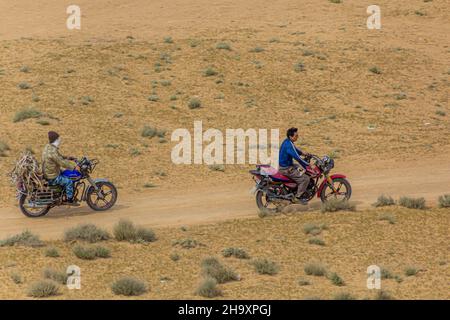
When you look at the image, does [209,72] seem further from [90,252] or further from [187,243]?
[90,252]

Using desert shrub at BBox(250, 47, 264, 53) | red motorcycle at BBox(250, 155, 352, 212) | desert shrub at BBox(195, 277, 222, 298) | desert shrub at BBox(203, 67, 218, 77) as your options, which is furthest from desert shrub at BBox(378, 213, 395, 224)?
desert shrub at BBox(250, 47, 264, 53)

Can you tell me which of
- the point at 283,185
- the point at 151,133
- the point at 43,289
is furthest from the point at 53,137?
the point at 151,133

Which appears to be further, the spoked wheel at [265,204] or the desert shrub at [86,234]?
the spoked wheel at [265,204]

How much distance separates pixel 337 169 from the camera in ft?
77.9

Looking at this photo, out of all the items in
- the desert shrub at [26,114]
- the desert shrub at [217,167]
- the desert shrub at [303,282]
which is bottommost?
the desert shrub at [303,282]

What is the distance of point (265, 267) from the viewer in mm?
14477

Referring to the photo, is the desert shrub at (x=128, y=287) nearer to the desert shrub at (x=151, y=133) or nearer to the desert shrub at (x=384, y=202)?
the desert shrub at (x=384, y=202)

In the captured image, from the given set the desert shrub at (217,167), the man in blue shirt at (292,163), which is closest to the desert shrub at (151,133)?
the desert shrub at (217,167)

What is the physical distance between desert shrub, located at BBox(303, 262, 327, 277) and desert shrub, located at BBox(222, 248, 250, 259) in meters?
1.45

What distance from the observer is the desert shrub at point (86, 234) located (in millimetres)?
16266

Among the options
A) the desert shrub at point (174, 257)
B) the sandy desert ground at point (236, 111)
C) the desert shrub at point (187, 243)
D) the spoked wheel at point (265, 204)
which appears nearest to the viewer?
the desert shrub at point (174, 257)

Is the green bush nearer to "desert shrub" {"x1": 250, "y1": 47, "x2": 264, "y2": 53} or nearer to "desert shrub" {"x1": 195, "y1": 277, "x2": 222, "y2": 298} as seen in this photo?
"desert shrub" {"x1": 195, "y1": 277, "x2": 222, "y2": 298}

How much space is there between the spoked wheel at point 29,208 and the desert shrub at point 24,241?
239cm

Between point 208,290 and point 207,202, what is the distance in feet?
24.2
